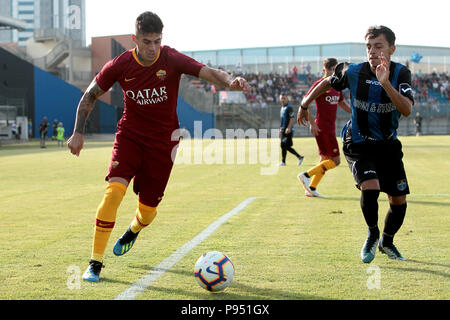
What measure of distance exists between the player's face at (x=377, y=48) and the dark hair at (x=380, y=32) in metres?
0.03

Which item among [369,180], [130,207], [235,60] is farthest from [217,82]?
[235,60]

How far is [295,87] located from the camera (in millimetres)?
58719

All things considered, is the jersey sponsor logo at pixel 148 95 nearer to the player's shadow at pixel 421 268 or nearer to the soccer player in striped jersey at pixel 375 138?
the soccer player in striped jersey at pixel 375 138

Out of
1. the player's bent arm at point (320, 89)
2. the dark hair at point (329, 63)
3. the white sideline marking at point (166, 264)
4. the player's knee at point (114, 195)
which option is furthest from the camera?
the dark hair at point (329, 63)

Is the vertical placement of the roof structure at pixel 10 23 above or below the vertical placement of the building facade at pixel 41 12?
below

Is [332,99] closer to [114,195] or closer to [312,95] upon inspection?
[312,95]

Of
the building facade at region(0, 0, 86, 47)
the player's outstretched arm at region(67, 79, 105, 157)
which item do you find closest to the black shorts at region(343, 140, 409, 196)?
the player's outstretched arm at region(67, 79, 105, 157)

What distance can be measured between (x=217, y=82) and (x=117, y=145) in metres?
1.08

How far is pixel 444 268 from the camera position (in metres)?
4.92

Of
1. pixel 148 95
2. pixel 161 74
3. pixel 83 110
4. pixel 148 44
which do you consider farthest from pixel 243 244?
pixel 148 44

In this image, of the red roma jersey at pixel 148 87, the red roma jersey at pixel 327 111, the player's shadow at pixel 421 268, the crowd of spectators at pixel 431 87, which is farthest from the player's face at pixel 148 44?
the crowd of spectators at pixel 431 87

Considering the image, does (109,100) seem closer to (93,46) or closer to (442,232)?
(93,46)

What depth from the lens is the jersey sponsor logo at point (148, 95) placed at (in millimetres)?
5074

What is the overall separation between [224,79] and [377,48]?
55.1 inches
